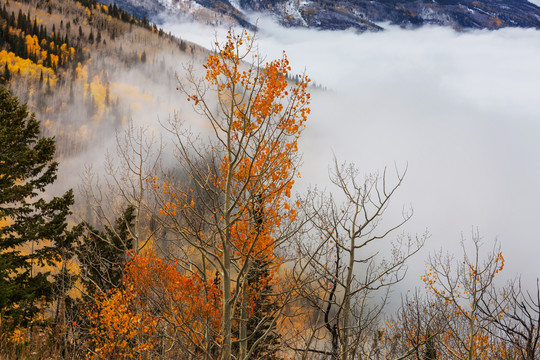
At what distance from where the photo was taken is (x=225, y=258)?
262 inches

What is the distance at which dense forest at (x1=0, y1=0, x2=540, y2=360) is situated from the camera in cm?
705

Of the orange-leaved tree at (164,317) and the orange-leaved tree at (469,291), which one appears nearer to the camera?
the orange-leaved tree at (164,317)

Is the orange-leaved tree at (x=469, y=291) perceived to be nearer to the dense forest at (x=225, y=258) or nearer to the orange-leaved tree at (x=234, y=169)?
the dense forest at (x=225, y=258)

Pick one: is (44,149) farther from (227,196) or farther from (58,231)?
(227,196)

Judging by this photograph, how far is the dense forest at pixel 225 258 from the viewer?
7.05 m

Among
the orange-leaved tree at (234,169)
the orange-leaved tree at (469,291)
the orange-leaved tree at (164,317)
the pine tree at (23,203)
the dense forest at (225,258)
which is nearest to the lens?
the orange-leaved tree at (164,317)

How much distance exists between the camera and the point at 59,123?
192625mm

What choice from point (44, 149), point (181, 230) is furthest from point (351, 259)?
point (44, 149)

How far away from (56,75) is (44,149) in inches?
7659

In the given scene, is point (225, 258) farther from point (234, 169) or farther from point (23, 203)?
point (23, 203)

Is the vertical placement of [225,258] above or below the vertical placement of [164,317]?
above

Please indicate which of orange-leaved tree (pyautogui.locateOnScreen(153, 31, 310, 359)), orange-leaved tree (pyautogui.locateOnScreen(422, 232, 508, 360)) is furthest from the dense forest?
orange-leaved tree (pyautogui.locateOnScreen(422, 232, 508, 360))

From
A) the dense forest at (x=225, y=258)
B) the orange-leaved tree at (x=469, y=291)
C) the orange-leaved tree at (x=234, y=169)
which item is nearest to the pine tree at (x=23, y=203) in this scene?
the dense forest at (x=225, y=258)

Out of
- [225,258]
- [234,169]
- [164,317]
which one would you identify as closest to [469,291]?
[234,169]
